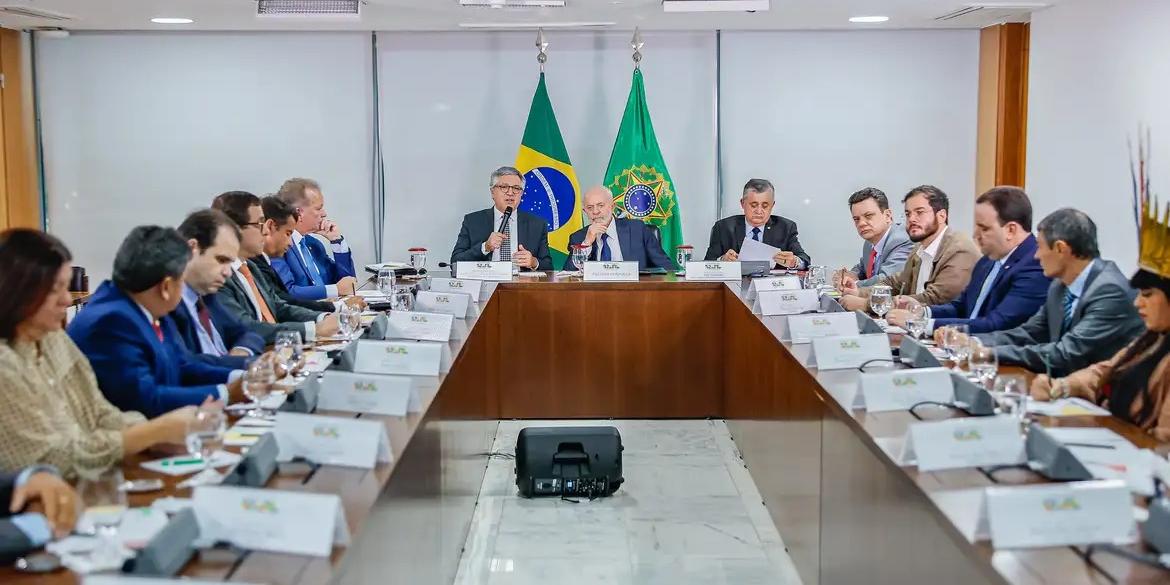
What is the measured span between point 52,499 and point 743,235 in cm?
548

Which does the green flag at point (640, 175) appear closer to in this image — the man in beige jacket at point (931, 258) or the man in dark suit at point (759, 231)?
the man in dark suit at point (759, 231)

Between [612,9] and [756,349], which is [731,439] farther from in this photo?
[612,9]

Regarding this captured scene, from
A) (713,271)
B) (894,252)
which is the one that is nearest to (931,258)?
(894,252)

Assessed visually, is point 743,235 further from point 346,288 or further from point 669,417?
point 346,288

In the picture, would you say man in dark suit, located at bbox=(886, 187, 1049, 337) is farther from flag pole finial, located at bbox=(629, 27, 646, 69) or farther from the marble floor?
flag pole finial, located at bbox=(629, 27, 646, 69)

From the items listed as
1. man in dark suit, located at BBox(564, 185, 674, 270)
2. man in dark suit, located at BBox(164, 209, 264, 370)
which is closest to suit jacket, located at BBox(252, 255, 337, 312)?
man in dark suit, located at BBox(164, 209, 264, 370)

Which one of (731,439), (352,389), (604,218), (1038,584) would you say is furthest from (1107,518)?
(604,218)

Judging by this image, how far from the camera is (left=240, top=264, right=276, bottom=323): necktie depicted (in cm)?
496

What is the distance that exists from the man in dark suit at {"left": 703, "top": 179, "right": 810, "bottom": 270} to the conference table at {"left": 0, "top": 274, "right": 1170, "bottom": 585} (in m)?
0.67

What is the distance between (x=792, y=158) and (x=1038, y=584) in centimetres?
690

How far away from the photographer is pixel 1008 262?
4.63 metres

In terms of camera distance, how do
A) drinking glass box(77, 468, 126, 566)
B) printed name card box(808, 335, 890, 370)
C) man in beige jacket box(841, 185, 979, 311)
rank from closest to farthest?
1. drinking glass box(77, 468, 126, 566)
2. printed name card box(808, 335, 890, 370)
3. man in beige jacket box(841, 185, 979, 311)

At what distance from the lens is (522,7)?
707 cm

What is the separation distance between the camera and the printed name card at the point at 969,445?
251 cm
